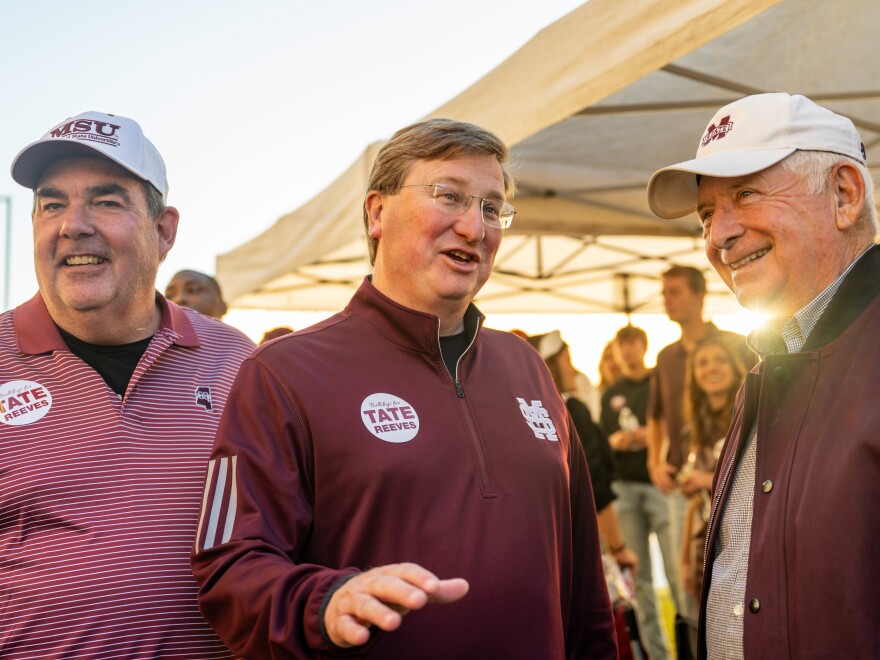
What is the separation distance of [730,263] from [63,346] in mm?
1601

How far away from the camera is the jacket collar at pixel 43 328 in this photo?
240 cm

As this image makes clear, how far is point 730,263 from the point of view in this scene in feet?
7.04

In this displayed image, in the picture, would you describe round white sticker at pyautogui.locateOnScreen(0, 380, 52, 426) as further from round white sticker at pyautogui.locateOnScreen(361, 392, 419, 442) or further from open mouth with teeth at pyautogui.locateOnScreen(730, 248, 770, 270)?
open mouth with teeth at pyautogui.locateOnScreen(730, 248, 770, 270)

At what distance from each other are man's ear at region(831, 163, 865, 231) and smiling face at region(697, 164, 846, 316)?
0.02 m

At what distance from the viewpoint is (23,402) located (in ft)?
7.52

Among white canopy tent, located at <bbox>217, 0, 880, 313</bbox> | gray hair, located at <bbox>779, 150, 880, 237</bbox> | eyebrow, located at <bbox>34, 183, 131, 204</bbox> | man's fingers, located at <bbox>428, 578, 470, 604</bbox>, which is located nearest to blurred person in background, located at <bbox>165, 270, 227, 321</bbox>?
white canopy tent, located at <bbox>217, 0, 880, 313</bbox>

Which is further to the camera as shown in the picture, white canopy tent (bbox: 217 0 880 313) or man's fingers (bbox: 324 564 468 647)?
white canopy tent (bbox: 217 0 880 313)

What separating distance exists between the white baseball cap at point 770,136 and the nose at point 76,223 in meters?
1.45

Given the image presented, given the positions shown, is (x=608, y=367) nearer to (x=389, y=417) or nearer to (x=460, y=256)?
(x=460, y=256)

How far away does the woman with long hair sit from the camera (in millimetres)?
4508

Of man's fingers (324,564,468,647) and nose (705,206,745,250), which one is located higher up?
nose (705,206,745,250)

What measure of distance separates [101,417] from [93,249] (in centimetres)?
45

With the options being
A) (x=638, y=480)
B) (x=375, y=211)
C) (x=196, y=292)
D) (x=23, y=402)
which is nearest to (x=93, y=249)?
(x=23, y=402)

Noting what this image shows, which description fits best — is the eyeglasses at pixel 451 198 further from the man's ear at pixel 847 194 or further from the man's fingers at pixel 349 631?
the man's fingers at pixel 349 631
